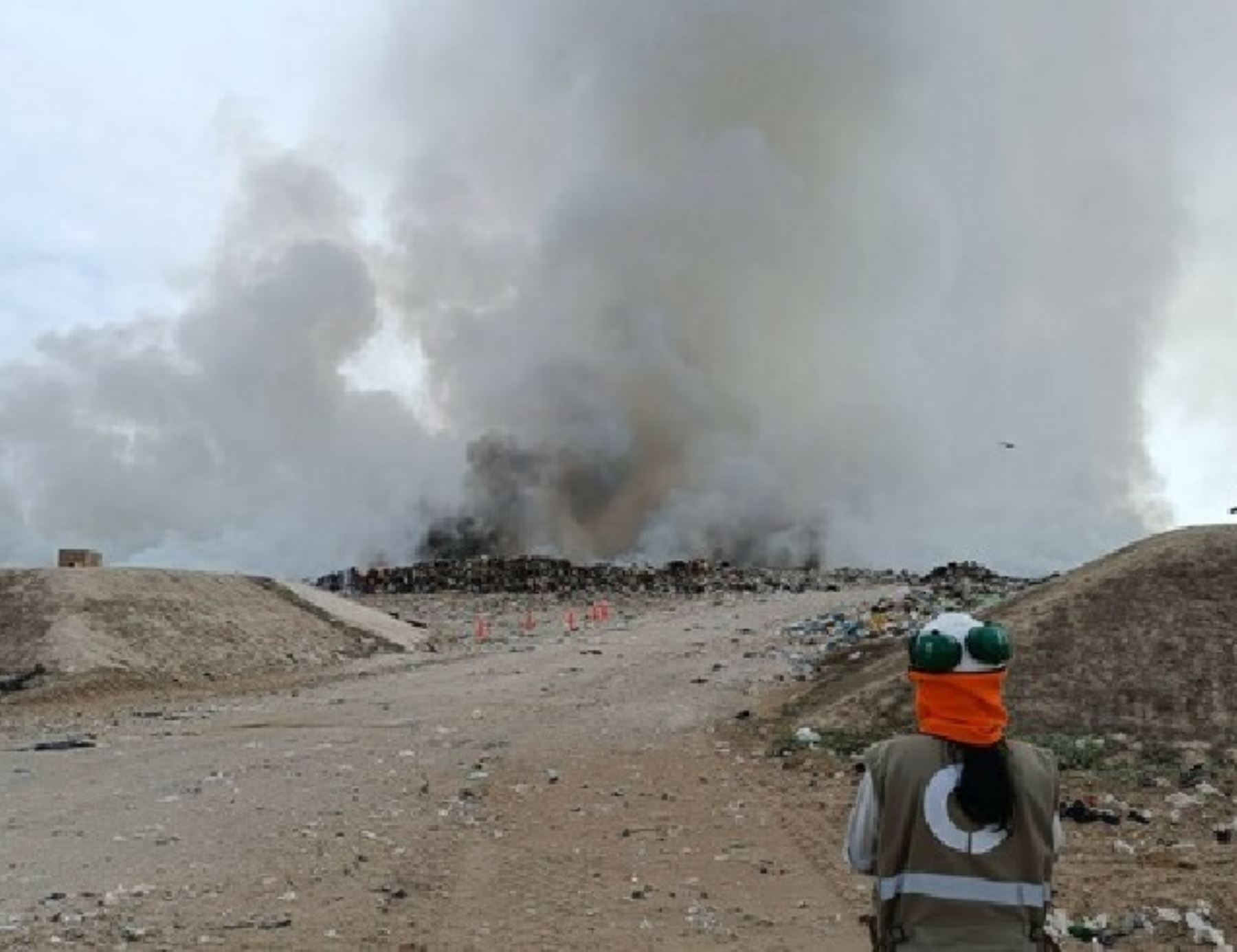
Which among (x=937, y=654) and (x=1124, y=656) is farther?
(x=1124, y=656)

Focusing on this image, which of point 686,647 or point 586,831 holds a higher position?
point 686,647

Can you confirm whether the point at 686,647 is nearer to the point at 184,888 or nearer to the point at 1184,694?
the point at 1184,694

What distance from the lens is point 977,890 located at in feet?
10.4

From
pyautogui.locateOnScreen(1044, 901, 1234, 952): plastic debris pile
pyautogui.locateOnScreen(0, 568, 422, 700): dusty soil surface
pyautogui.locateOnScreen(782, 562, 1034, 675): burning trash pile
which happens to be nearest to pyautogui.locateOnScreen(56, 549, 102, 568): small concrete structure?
pyautogui.locateOnScreen(0, 568, 422, 700): dusty soil surface

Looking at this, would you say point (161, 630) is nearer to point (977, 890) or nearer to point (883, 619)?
point (883, 619)

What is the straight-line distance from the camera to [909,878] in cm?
321

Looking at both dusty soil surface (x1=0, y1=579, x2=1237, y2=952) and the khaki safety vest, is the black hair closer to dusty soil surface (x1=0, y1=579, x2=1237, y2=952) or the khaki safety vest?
the khaki safety vest

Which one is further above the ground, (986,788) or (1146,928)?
(986,788)

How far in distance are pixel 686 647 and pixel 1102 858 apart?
15220 mm

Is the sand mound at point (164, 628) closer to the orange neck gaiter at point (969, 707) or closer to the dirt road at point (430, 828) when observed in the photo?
the dirt road at point (430, 828)

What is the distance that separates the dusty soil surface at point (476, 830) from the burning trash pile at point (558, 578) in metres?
29.0

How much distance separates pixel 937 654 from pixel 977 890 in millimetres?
592

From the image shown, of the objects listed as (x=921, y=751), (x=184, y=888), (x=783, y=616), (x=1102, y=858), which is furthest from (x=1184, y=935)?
(x=783, y=616)

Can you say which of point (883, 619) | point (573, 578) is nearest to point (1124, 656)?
point (883, 619)
